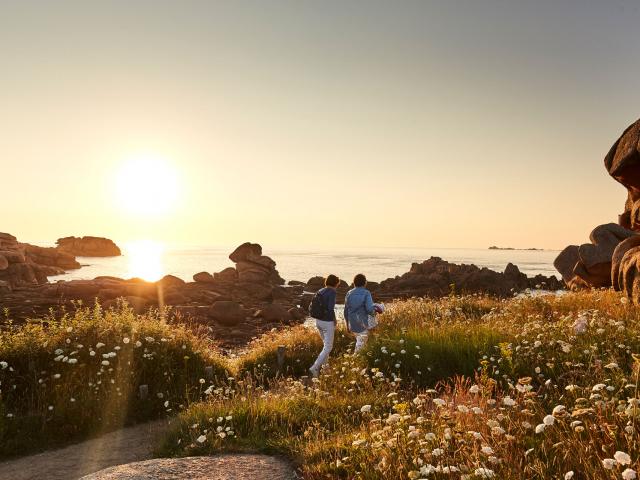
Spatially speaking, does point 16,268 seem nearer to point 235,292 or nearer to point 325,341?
point 235,292

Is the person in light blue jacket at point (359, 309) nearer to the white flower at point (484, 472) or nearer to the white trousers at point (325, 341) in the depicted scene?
the white trousers at point (325, 341)

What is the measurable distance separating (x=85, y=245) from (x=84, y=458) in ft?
653

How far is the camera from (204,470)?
578cm

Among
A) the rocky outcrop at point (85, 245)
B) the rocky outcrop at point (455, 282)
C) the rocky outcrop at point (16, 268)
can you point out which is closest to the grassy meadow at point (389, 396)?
the rocky outcrop at point (455, 282)

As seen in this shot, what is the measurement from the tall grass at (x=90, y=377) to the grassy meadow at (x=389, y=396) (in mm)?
36

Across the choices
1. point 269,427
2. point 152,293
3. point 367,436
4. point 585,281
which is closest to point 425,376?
point 269,427

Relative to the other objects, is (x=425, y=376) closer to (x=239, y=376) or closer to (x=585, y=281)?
(x=239, y=376)

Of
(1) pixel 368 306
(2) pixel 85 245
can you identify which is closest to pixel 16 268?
(1) pixel 368 306

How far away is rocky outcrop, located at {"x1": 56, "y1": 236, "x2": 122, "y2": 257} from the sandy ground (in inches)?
7589

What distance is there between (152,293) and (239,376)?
33183 mm

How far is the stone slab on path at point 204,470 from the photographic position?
18.1 ft

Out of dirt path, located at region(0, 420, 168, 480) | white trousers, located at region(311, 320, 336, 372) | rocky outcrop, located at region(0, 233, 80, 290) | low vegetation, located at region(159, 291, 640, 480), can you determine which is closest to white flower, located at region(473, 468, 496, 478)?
low vegetation, located at region(159, 291, 640, 480)

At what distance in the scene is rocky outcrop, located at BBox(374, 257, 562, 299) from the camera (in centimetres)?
5194

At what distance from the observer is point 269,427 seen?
25.6 feet
